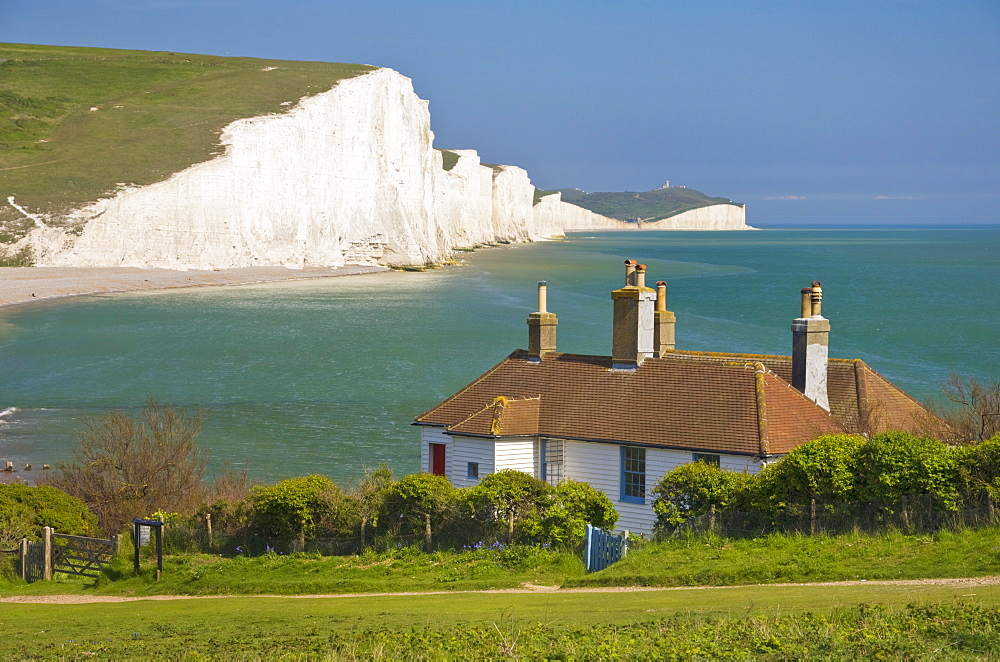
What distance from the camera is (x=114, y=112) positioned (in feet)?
409

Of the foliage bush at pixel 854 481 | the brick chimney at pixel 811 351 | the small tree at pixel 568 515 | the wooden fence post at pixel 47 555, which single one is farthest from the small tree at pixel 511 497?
the wooden fence post at pixel 47 555

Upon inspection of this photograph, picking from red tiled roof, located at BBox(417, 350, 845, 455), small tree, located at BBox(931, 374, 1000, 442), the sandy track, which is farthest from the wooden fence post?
the sandy track

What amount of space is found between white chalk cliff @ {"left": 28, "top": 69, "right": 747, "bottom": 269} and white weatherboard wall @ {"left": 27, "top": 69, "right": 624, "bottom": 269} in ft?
0.35

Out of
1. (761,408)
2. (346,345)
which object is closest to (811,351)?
(761,408)

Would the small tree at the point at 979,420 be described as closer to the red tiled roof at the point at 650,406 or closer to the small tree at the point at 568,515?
the red tiled roof at the point at 650,406

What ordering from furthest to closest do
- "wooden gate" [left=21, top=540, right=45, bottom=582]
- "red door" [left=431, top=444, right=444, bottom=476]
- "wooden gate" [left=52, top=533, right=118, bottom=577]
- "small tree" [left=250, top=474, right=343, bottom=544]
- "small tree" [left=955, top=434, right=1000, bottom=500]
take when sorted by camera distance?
"red door" [left=431, top=444, right=444, bottom=476], "wooden gate" [left=21, top=540, right=45, bottom=582], "wooden gate" [left=52, top=533, right=118, bottom=577], "small tree" [left=250, top=474, right=343, bottom=544], "small tree" [left=955, top=434, right=1000, bottom=500]

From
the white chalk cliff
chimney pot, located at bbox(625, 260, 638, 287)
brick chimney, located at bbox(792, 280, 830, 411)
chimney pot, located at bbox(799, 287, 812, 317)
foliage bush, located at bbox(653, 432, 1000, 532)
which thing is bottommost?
foliage bush, located at bbox(653, 432, 1000, 532)

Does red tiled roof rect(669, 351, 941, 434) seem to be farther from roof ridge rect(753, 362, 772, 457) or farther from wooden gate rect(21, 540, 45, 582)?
wooden gate rect(21, 540, 45, 582)

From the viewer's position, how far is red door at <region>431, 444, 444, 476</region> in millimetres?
22578

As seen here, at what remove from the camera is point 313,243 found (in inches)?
4547

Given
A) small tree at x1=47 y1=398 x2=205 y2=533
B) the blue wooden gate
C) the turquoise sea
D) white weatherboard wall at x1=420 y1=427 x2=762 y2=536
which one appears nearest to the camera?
the blue wooden gate

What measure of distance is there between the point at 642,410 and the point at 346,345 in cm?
4503

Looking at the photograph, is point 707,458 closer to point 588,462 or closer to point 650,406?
point 650,406

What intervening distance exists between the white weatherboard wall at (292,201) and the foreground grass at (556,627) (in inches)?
3477
